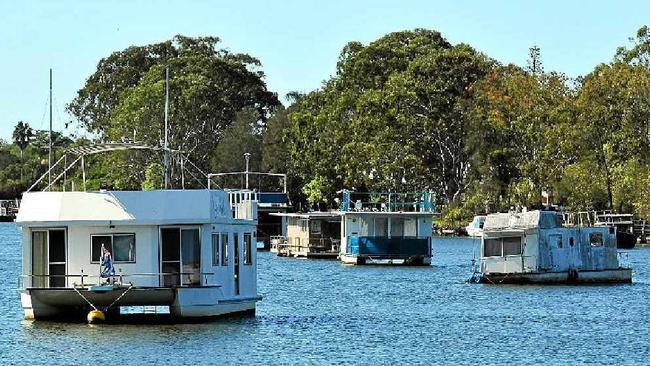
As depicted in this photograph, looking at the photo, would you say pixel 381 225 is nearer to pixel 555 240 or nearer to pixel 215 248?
pixel 555 240

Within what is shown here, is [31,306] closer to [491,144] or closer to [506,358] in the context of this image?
[506,358]

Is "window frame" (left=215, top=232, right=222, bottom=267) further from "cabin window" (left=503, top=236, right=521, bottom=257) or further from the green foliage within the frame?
the green foliage

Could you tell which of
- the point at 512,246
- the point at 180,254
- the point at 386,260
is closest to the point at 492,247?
the point at 512,246

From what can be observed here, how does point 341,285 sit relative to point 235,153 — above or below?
below

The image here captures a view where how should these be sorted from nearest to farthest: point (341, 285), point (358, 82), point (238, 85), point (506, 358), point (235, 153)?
point (506, 358) → point (341, 285) → point (358, 82) → point (235, 153) → point (238, 85)

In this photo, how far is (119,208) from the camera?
54.4 meters

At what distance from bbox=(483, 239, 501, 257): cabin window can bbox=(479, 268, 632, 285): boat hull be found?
0.99 m

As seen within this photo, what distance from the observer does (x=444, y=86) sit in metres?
158

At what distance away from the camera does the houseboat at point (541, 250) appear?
261 ft

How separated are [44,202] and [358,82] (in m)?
115

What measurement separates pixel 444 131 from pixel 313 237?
38.0 meters

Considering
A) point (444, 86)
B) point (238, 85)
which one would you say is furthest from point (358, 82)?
point (238, 85)

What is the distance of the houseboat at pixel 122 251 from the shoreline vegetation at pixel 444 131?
87113 mm

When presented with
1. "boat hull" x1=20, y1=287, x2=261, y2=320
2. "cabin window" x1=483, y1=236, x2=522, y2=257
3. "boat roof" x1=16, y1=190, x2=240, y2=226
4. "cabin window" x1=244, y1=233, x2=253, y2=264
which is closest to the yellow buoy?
"boat hull" x1=20, y1=287, x2=261, y2=320
